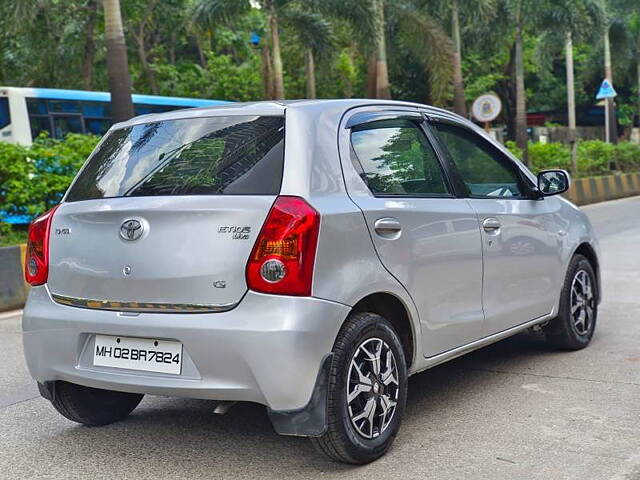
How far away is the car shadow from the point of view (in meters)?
3.89

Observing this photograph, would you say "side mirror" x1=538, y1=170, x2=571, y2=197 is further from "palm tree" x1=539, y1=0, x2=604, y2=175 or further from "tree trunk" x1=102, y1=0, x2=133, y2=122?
"palm tree" x1=539, y1=0, x2=604, y2=175

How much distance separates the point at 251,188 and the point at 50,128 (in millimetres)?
16983

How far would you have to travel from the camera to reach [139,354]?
372 centimetres

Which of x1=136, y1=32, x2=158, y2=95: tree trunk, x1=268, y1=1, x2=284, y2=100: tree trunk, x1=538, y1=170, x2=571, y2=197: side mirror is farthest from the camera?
x1=136, y1=32, x2=158, y2=95: tree trunk

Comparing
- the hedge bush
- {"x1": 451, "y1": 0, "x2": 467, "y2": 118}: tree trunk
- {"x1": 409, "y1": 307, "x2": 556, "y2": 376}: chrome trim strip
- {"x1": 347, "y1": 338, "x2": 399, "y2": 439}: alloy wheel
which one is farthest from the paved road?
{"x1": 451, "y1": 0, "x2": 467, "y2": 118}: tree trunk

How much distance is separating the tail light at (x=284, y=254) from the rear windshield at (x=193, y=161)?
16 centimetres

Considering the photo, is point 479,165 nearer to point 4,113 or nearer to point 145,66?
point 4,113

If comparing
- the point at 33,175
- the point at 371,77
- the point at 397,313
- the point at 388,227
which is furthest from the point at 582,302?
the point at 371,77

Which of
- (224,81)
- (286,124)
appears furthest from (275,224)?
(224,81)

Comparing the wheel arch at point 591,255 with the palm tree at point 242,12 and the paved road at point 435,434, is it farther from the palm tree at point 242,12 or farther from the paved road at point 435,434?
the palm tree at point 242,12

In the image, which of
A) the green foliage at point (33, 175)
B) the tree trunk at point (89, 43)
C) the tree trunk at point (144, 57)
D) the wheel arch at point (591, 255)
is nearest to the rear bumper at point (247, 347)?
the wheel arch at point (591, 255)

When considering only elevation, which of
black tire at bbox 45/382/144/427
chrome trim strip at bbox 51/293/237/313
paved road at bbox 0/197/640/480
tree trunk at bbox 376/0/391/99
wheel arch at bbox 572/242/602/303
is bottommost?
paved road at bbox 0/197/640/480

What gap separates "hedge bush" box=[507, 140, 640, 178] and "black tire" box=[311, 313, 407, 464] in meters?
19.3

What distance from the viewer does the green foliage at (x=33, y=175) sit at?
10.4 metres
